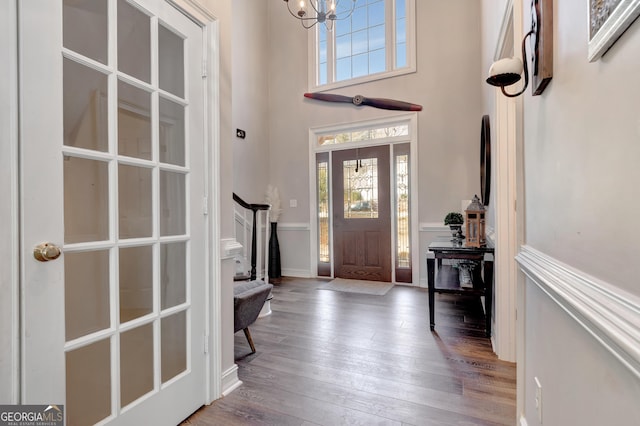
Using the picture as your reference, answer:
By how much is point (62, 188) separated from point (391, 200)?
3931 mm

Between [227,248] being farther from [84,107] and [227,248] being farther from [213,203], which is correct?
[84,107]

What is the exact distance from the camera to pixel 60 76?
109cm

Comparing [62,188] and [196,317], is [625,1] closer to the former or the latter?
[62,188]

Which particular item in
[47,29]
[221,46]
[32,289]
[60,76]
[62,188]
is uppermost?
[221,46]

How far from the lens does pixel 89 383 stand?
1.20m

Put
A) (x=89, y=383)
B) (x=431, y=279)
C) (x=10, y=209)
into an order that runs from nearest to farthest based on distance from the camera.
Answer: (x=10, y=209)
(x=89, y=383)
(x=431, y=279)

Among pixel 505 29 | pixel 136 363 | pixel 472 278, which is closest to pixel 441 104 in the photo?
pixel 505 29

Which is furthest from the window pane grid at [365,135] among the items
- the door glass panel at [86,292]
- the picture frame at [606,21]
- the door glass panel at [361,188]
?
the door glass panel at [86,292]

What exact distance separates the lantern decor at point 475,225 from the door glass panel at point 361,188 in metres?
1.95

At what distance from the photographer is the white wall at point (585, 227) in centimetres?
57

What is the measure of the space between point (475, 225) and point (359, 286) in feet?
6.67

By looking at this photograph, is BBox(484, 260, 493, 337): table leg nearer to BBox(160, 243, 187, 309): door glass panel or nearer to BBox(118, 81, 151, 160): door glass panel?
BBox(160, 243, 187, 309): door glass panel

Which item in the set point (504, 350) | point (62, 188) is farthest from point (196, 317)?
point (504, 350)

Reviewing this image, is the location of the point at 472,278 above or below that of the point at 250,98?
below
